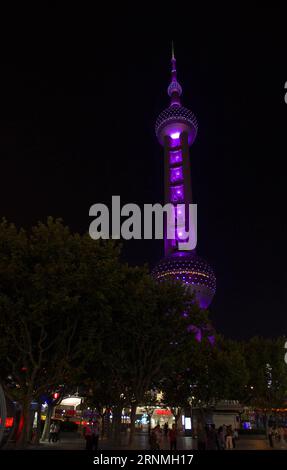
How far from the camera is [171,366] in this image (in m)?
34.5

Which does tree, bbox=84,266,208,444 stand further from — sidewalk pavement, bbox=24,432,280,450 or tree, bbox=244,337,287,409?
tree, bbox=244,337,287,409

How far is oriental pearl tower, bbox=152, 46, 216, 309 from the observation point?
113 metres

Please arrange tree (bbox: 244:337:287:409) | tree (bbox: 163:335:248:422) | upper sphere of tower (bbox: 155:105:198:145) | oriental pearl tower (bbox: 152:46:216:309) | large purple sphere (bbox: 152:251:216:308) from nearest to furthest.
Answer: tree (bbox: 163:335:248:422)
tree (bbox: 244:337:287:409)
large purple sphere (bbox: 152:251:216:308)
oriental pearl tower (bbox: 152:46:216:309)
upper sphere of tower (bbox: 155:105:198:145)

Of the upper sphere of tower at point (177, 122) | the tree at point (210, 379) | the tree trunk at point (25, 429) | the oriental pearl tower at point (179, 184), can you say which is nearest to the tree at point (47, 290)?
the tree trunk at point (25, 429)

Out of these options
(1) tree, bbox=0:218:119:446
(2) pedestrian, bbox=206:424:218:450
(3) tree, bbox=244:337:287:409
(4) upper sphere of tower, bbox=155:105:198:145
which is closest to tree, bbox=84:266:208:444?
(1) tree, bbox=0:218:119:446

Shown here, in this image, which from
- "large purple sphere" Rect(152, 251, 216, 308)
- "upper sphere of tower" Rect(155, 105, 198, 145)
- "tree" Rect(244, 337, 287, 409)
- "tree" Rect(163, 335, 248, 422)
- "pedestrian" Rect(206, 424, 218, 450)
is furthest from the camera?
"upper sphere of tower" Rect(155, 105, 198, 145)

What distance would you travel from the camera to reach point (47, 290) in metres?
23.5

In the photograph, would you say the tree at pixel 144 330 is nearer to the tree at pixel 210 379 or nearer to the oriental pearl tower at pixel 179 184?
the tree at pixel 210 379

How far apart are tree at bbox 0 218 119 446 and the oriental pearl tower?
80757 millimetres

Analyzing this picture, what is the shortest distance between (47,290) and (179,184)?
104 m

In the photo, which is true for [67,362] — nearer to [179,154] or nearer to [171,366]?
[171,366]

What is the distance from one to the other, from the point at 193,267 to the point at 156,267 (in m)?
10.6
